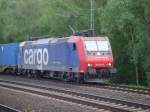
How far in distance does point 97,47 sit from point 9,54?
17.1m

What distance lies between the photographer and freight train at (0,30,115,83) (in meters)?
28.1

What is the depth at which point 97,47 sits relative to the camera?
94.7ft

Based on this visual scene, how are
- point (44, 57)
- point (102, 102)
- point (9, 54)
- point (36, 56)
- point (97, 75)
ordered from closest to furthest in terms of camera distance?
1. point (102, 102)
2. point (97, 75)
3. point (44, 57)
4. point (36, 56)
5. point (9, 54)

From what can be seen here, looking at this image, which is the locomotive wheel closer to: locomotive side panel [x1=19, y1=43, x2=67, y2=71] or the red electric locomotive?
the red electric locomotive

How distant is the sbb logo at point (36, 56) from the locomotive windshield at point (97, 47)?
567cm

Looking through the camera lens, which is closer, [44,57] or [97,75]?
[97,75]

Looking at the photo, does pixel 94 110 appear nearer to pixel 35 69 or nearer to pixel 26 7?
pixel 35 69

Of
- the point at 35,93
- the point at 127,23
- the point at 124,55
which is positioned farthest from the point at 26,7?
the point at 35,93

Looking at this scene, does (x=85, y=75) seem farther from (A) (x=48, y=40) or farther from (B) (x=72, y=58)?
(A) (x=48, y=40)

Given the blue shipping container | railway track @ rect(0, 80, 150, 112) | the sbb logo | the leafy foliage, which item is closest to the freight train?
the sbb logo

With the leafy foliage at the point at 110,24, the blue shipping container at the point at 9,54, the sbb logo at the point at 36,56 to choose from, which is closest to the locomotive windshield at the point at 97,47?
the sbb logo at the point at 36,56

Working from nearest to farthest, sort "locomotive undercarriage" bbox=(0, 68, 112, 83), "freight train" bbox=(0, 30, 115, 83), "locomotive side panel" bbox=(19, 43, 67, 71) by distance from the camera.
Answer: "locomotive undercarriage" bbox=(0, 68, 112, 83)
"freight train" bbox=(0, 30, 115, 83)
"locomotive side panel" bbox=(19, 43, 67, 71)

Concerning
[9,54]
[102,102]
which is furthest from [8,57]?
[102,102]

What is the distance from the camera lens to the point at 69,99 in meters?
19.9
